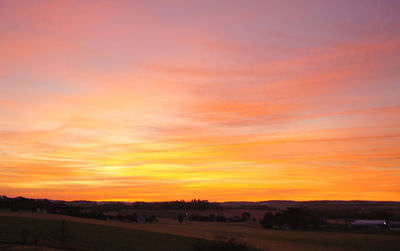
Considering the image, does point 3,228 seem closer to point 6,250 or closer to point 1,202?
point 6,250

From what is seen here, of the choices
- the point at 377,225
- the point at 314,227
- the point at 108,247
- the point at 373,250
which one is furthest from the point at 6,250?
the point at 377,225

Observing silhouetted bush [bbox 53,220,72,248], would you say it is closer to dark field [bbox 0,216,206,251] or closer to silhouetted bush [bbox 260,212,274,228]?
dark field [bbox 0,216,206,251]

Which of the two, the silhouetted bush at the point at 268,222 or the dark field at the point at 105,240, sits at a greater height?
the silhouetted bush at the point at 268,222

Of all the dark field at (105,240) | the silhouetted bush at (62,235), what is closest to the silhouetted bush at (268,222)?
the dark field at (105,240)

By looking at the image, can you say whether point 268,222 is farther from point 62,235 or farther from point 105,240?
point 62,235

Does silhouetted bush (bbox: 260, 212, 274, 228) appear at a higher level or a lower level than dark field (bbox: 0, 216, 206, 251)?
higher

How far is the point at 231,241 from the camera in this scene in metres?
28.1

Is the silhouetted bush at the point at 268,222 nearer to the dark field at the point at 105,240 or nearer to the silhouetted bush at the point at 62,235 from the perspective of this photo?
the dark field at the point at 105,240

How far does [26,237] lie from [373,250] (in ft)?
168

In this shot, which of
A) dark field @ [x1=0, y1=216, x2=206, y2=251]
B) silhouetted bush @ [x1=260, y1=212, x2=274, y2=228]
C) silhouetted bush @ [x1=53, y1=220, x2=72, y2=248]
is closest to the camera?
silhouetted bush @ [x1=53, y1=220, x2=72, y2=248]

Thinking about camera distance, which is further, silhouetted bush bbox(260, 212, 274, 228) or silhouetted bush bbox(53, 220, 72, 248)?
silhouetted bush bbox(260, 212, 274, 228)

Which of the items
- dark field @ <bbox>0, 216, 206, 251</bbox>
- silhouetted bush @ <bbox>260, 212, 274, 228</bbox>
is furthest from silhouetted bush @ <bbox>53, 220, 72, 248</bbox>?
silhouetted bush @ <bbox>260, 212, 274, 228</bbox>

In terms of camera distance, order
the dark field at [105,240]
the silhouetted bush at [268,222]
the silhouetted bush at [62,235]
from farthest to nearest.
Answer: the silhouetted bush at [268,222] < the dark field at [105,240] < the silhouetted bush at [62,235]

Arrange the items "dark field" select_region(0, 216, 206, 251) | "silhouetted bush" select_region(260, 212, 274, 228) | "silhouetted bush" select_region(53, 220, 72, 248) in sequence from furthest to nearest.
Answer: "silhouetted bush" select_region(260, 212, 274, 228) → "dark field" select_region(0, 216, 206, 251) → "silhouetted bush" select_region(53, 220, 72, 248)
